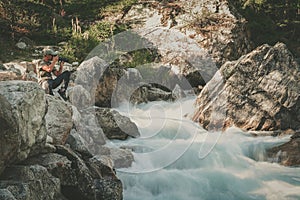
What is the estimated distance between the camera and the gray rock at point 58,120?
6207 millimetres

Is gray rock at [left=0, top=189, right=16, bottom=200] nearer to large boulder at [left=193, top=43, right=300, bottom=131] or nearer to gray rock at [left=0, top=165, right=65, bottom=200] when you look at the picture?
gray rock at [left=0, top=165, right=65, bottom=200]

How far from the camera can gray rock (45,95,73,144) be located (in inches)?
244

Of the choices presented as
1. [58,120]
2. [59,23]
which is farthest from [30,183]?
[59,23]

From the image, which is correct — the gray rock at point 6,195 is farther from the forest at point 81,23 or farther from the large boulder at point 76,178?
the forest at point 81,23

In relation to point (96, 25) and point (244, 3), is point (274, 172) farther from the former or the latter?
point (244, 3)

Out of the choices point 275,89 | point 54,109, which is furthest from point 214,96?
point 54,109

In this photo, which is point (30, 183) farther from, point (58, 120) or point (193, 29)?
point (193, 29)

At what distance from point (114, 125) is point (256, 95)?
14.1 ft

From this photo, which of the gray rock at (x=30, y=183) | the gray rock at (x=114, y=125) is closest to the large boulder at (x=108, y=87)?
the gray rock at (x=114, y=125)

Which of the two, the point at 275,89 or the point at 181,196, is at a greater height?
the point at 275,89

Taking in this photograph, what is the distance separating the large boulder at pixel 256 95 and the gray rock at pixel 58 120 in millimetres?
4739

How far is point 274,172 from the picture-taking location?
7500 mm

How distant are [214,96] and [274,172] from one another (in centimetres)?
391

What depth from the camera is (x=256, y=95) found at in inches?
421
